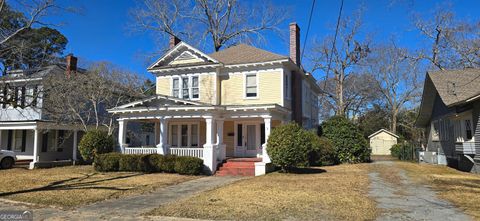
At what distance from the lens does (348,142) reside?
923 inches

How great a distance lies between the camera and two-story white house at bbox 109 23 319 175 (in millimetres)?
19719

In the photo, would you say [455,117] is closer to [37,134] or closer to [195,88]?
[195,88]

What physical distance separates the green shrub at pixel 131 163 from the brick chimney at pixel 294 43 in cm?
1170

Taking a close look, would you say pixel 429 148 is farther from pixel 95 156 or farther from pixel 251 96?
pixel 95 156

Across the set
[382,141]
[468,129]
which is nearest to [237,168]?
[468,129]

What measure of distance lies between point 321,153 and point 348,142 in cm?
259

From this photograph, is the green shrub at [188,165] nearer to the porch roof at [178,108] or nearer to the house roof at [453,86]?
the porch roof at [178,108]

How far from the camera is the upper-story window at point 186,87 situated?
23.0 meters

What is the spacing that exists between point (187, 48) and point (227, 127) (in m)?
5.66

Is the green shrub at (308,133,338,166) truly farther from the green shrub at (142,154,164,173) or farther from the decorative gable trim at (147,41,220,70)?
the green shrub at (142,154,164,173)

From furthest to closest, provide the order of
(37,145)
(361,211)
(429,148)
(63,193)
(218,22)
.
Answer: (218,22) < (429,148) < (37,145) < (63,193) < (361,211)

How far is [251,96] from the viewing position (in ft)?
72.2

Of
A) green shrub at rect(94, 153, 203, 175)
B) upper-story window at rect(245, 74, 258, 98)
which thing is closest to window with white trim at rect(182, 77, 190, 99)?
upper-story window at rect(245, 74, 258, 98)

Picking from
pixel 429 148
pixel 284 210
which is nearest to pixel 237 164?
pixel 284 210
